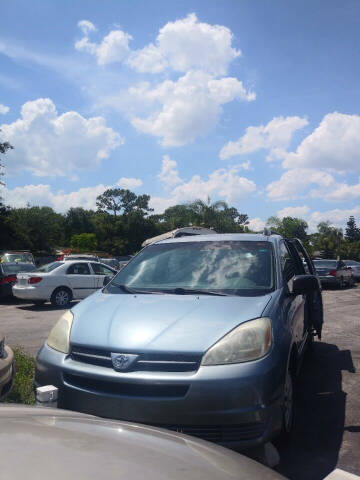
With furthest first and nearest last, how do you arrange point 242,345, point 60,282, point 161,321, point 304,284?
point 60,282
point 304,284
point 161,321
point 242,345

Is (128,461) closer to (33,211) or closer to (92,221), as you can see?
(33,211)

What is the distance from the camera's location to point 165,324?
321cm

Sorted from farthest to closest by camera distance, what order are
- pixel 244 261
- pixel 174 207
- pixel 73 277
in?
pixel 174 207
pixel 73 277
pixel 244 261

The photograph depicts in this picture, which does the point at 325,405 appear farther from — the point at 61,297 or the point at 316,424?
the point at 61,297

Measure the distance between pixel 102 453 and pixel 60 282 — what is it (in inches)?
511

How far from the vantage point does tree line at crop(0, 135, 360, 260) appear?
165ft

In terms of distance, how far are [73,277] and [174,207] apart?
2873 inches

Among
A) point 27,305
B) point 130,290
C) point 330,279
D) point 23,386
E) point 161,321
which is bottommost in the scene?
point 27,305

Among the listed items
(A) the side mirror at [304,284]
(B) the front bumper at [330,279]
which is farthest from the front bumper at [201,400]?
(B) the front bumper at [330,279]

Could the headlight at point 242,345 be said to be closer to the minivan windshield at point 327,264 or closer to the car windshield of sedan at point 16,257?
the minivan windshield at point 327,264

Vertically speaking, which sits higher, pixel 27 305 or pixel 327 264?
pixel 327 264

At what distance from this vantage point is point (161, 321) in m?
3.26

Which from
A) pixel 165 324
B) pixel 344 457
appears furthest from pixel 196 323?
pixel 344 457

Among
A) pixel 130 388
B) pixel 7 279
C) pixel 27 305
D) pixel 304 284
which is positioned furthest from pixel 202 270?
pixel 7 279
